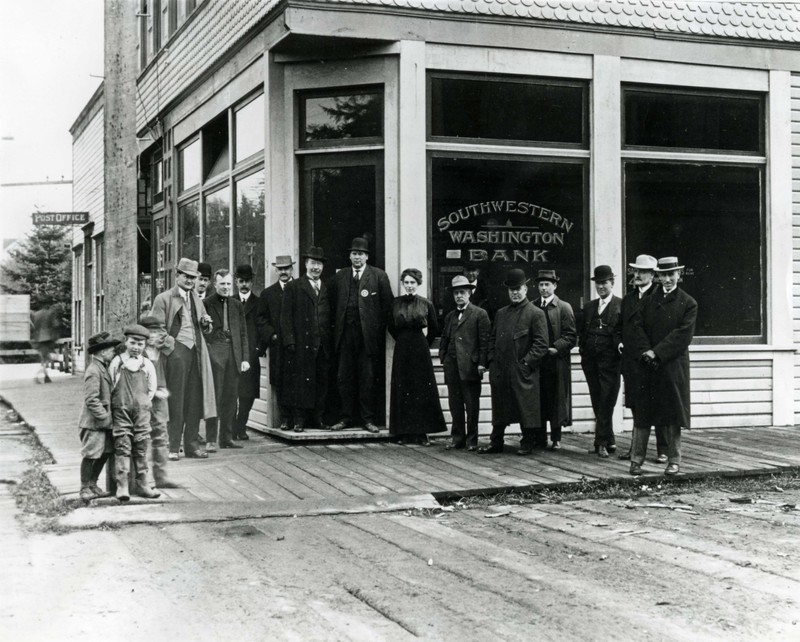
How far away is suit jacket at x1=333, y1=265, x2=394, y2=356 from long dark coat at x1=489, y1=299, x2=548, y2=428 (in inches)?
53.9

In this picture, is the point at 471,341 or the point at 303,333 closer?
the point at 471,341

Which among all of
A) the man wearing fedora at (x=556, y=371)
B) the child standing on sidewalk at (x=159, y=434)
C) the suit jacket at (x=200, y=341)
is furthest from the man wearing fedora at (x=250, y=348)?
the man wearing fedora at (x=556, y=371)

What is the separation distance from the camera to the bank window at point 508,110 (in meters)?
11.5

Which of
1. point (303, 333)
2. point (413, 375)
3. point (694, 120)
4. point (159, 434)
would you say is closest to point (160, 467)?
point (159, 434)

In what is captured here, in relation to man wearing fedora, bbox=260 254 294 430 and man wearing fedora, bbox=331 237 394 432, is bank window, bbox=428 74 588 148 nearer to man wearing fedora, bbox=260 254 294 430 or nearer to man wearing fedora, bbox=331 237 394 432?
man wearing fedora, bbox=331 237 394 432

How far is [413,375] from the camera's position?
424 inches

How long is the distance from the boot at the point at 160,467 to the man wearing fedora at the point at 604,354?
442cm

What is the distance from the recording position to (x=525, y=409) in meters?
10.1

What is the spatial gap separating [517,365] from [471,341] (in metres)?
0.60

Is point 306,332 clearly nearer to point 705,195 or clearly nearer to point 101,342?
point 101,342

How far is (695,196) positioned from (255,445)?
6.37 m

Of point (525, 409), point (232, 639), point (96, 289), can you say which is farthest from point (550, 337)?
point (96, 289)

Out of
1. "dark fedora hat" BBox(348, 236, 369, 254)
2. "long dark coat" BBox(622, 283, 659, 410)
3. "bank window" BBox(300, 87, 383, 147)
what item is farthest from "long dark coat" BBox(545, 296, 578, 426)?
"bank window" BBox(300, 87, 383, 147)

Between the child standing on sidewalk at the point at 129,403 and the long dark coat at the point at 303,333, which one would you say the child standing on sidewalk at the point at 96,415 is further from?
the long dark coat at the point at 303,333
